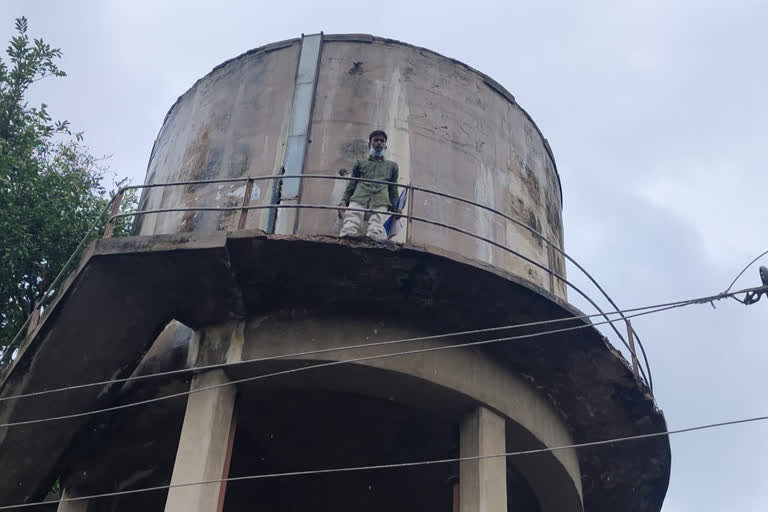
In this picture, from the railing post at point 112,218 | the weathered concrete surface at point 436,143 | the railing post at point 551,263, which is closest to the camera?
the railing post at point 112,218

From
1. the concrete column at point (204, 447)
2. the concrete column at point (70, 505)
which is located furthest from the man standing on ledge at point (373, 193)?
the concrete column at point (70, 505)

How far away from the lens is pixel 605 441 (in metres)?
13.0

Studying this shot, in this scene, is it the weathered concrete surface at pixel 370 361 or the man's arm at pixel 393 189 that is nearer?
the weathered concrete surface at pixel 370 361

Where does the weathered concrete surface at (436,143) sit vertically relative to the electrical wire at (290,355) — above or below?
above

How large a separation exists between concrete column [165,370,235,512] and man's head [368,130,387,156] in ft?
10.2

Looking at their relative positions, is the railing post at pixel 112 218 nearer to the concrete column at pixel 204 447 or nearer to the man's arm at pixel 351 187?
the concrete column at pixel 204 447

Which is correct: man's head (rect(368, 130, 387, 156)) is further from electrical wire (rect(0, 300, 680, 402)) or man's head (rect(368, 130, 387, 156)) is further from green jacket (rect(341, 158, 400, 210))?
electrical wire (rect(0, 300, 680, 402))

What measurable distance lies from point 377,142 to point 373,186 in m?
0.75

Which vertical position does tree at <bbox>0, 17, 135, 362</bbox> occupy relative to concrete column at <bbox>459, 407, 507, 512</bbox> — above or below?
above

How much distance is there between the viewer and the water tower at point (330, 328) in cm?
1082

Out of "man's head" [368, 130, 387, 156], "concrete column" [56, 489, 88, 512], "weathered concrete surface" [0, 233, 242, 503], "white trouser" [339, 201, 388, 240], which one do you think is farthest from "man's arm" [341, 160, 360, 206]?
"concrete column" [56, 489, 88, 512]

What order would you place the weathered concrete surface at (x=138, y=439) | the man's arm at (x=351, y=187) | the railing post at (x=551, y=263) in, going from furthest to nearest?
1. the railing post at (x=551, y=263)
2. the weathered concrete surface at (x=138, y=439)
3. the man's arm at (x=351, y=187)

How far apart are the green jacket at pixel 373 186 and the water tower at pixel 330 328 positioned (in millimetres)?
287

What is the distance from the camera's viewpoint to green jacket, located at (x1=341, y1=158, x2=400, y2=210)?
11203mm
